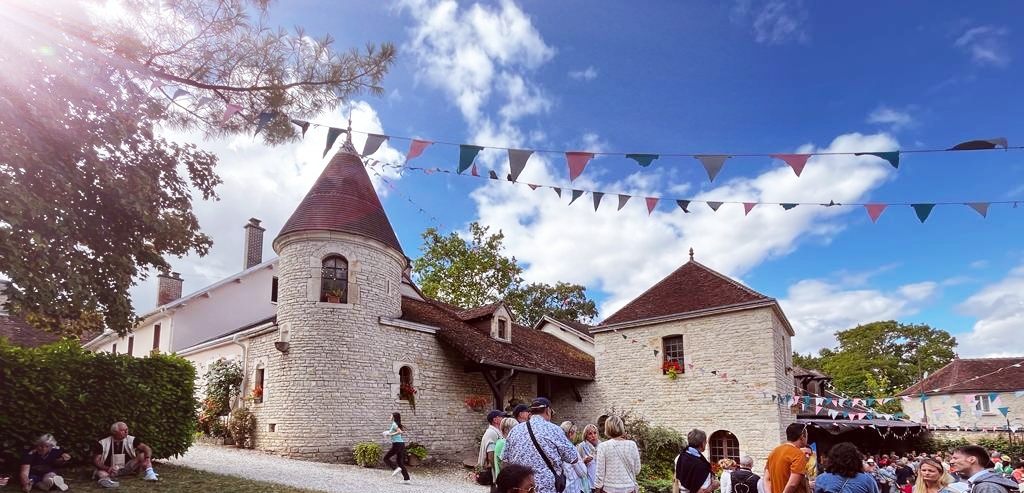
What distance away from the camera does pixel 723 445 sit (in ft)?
54.5

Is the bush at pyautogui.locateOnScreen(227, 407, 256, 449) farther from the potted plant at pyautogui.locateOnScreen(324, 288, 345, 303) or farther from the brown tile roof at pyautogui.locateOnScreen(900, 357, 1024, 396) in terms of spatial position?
the brown tile roof at pyautogui.locateOnScreen(900, 357, 1024, 396)

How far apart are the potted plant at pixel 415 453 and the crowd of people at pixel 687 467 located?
8097mm

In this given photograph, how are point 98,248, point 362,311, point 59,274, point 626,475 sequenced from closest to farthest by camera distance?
point 626,475 < point 59,274 < point 98,248 < point 362,311


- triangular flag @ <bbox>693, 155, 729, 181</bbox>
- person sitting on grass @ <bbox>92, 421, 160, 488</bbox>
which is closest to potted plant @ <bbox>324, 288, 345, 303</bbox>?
person sitting on grass @ <bbox>92, 421, 160, 488</bbox>

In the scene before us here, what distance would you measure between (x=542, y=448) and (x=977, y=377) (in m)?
33.2

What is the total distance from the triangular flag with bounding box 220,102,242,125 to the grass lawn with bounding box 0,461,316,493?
5.03m

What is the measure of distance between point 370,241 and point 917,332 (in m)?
41.4

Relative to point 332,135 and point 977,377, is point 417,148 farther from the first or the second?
point 977,377

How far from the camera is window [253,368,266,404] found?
1501cm

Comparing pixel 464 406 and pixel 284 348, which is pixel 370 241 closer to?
pixel 284 348

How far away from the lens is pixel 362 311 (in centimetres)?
1473

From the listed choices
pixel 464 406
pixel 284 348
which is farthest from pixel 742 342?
pixel 284 348

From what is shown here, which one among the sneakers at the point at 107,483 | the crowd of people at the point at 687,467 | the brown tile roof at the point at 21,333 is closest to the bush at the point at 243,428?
the sneakers at the point at 107,483

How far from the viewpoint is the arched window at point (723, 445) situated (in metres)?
16.5
